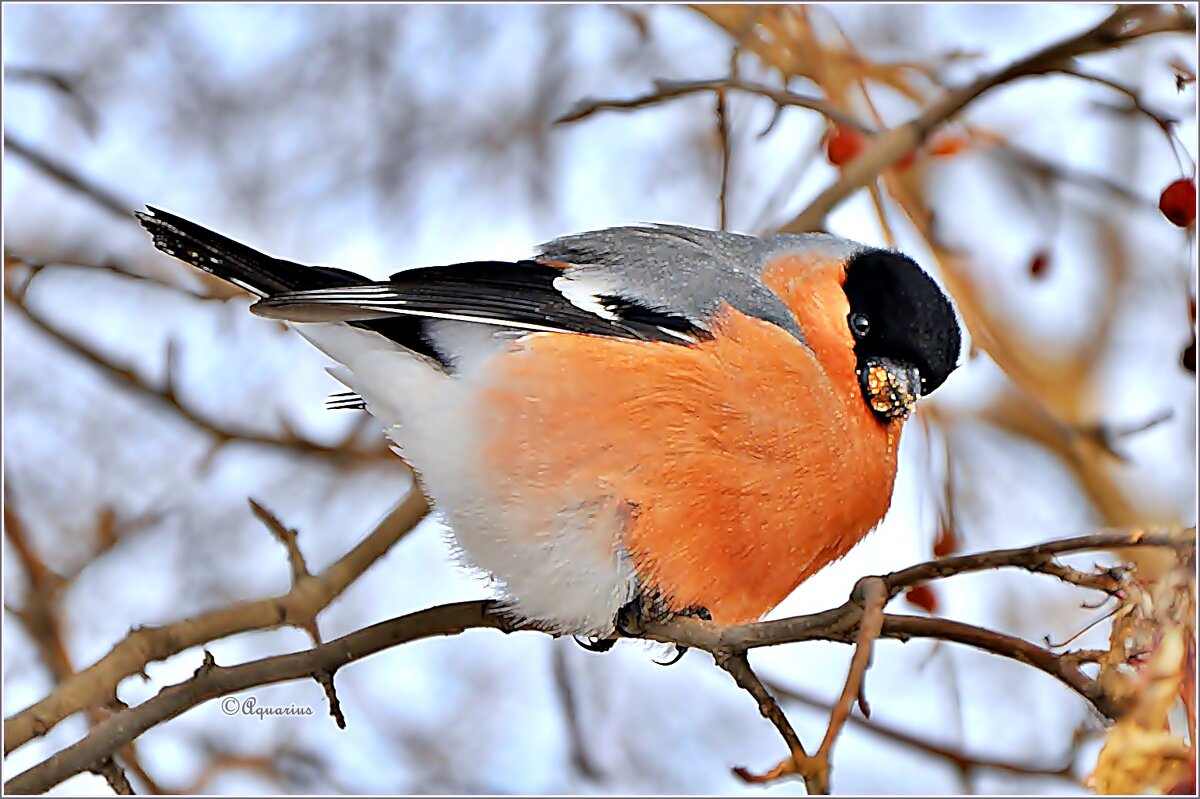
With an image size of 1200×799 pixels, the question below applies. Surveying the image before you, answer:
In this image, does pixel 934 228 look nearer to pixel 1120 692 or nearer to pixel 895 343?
pixel 895 343

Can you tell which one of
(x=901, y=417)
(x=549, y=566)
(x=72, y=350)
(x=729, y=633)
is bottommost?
(x=729, y=633)

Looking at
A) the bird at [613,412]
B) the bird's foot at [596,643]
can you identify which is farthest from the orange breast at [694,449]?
the bird's foot at [596,643]

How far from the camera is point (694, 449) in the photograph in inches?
81.0

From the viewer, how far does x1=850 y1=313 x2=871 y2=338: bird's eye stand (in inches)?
92.7

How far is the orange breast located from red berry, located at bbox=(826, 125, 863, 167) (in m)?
0.78

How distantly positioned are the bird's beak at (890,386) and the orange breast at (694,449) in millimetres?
88

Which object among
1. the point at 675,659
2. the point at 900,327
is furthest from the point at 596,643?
the point at 900,327

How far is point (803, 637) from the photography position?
139 centimetres

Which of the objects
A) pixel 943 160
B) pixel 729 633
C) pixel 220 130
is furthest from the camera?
pixel 220 130

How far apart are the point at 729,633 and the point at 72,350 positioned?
1.61 metres

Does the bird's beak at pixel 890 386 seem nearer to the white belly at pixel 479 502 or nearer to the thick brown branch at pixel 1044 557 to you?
the white belly at pixel 479 502

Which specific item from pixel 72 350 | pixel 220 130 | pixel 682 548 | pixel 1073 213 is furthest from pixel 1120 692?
pixel 220 130

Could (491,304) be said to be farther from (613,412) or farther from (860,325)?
(860,325)

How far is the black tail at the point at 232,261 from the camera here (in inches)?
83.3
